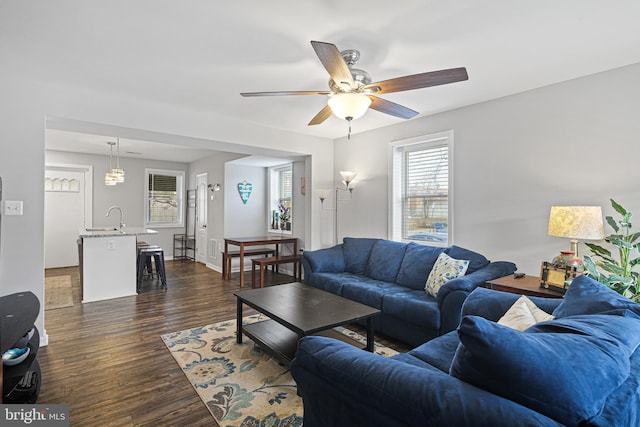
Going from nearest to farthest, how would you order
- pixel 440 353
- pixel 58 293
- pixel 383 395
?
pixel 383 395
pixel 440 353
pixel 58 293

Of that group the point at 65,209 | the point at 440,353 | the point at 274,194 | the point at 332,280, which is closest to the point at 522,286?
the point at 440,353

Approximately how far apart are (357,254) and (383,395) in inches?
135

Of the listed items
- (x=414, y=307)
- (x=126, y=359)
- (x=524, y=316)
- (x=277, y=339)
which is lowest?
(x=126, y=359)

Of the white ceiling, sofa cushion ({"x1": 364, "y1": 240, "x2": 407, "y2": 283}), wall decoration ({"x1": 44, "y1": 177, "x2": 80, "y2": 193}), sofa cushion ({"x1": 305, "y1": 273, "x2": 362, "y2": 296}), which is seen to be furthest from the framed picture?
wall decoration ({"x1": 44, "y1": 177, "x2": 80, "y2": 193})

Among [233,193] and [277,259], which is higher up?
[233,193]

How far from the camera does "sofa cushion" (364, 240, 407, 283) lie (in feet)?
12.7

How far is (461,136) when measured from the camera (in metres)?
3.73

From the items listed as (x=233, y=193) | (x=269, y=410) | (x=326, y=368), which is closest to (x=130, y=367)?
(x=269, y=410)

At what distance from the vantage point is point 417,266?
3580mm

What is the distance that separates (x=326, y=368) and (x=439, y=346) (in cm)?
111

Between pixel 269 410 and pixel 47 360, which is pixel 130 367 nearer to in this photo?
pixel 47 360

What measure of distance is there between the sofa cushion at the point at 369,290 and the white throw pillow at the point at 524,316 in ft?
5.06

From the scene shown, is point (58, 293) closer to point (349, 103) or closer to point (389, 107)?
point (349, 103)

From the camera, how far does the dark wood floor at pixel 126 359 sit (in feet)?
6.81
